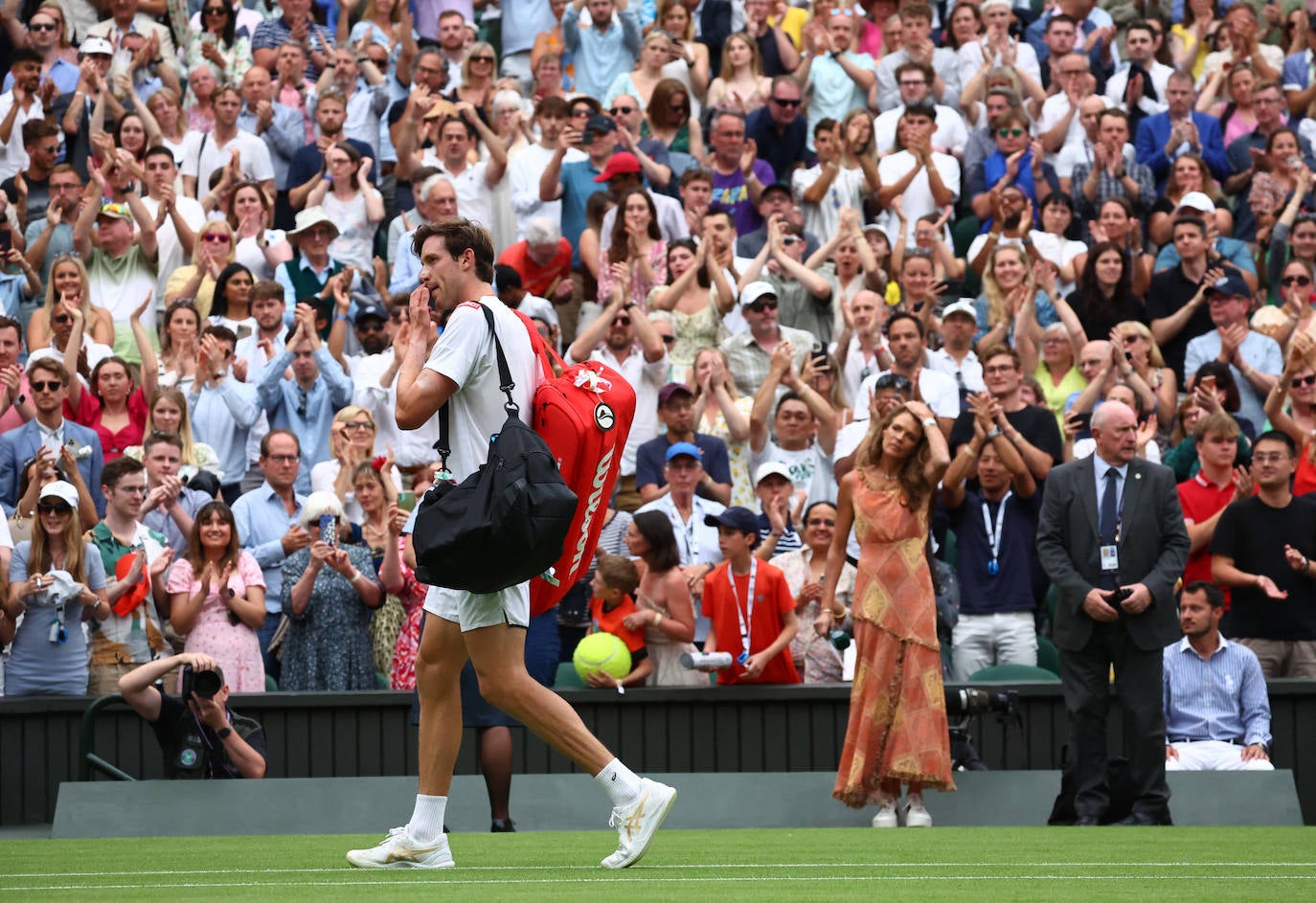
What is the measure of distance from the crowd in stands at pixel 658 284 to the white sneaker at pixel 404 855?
197 inches

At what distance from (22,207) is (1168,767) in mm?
10293

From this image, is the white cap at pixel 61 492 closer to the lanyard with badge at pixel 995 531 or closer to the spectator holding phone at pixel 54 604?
the spectator holding phone at pixel 54 604

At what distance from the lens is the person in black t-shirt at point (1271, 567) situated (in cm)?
1238

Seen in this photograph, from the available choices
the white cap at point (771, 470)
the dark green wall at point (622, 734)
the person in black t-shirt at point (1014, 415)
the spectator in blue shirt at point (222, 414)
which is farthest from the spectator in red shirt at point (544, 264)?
the dark green wall at point (622, 734)

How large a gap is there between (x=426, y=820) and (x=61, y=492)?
5687 millimetres

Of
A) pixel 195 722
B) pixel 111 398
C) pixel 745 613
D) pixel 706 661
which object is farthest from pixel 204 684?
pixel 111 398

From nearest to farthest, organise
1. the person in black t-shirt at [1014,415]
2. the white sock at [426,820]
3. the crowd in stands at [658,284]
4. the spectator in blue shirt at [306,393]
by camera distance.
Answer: the white sock at [426,820] < the crowd in stands at [658,284] < the person in black t-shirt at [1014,415] < the spectator in blue shirt at [306,393]

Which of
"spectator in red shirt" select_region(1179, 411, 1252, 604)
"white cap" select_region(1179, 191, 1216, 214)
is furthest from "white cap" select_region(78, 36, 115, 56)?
"spectator in red shirt" select_region(1179, 411, 1252, 604)

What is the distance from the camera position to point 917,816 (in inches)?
422

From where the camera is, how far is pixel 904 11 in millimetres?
18922

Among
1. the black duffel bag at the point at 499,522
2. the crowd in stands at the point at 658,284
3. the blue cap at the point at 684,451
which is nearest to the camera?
the black duffel bag at the point at 499,522

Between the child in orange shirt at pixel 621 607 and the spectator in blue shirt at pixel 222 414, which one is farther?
the spectator in blue shirt at pixel 222 414

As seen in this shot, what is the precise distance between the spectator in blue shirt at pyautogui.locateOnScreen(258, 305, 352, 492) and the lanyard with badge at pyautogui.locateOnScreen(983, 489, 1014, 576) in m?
4.57

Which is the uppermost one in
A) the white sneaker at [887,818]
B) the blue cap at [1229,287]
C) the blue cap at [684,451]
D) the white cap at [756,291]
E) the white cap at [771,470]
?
the blue cap at [1229,287]
